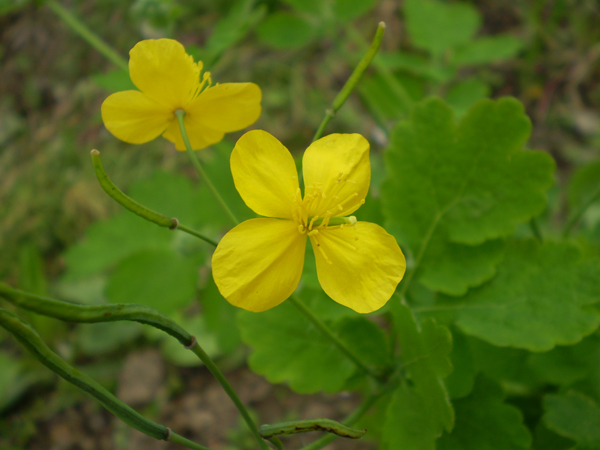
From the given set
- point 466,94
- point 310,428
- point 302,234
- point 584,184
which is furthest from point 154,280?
point 584,184

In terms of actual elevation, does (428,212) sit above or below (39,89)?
above

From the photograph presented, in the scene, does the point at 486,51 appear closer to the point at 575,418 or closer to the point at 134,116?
the point at 575,418

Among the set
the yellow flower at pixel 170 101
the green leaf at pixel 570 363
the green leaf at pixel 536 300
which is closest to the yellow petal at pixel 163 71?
the yellow flower at pixel 170 101

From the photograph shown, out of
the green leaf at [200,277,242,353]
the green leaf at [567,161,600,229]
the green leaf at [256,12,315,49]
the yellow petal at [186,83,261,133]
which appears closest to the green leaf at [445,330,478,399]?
Answer: the yellow petal at [186,83,261,133]

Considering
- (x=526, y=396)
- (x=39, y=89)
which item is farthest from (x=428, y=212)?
(x=39, y=89)

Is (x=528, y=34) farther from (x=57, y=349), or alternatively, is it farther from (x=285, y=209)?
(x=57, y=349)

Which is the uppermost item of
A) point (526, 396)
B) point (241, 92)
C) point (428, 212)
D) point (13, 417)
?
point (241, 92)

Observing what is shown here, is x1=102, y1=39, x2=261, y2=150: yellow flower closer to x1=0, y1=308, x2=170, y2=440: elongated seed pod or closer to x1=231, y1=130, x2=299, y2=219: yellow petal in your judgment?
x1=231, y1=130, x2=299, y2=219: yellow petal
